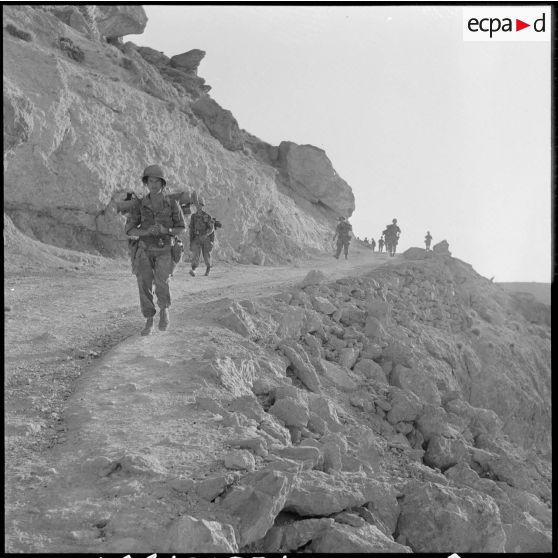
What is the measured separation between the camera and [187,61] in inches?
1329

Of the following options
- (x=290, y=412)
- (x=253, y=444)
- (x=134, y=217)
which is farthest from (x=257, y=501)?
(x=134, y=217)

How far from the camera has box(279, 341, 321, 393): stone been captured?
6723 mm

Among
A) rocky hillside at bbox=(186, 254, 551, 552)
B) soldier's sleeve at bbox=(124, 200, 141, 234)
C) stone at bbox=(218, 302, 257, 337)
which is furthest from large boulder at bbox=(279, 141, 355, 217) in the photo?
soldier's sleeve at bbox=(124, 200, 141, 234)

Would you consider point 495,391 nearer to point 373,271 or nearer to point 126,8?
point 373,271

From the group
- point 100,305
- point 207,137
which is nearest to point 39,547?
point 100,305

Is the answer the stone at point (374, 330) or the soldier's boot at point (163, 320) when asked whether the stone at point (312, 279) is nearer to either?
the stone at point (374, 330)

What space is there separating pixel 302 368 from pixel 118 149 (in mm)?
15379

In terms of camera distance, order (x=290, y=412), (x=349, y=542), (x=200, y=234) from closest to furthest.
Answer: (x=349, y=542) → (x=290, y=412) → (x=200, y=234)

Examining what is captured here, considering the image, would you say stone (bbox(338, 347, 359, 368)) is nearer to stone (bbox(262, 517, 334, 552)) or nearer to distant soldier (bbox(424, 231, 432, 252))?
stone (bbox(262, 517, 334, 552))

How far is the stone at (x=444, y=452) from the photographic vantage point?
6.30 metres

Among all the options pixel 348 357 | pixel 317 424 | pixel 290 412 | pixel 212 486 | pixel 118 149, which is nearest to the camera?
pixel 212 486

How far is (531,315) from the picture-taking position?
842 inches

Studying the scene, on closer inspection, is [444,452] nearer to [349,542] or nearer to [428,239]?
[349,542]

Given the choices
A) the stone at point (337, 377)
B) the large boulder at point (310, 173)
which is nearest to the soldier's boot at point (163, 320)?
the stone at point (337, 377)
